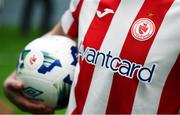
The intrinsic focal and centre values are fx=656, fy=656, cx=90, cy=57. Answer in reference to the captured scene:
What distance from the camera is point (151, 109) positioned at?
8.18 ft

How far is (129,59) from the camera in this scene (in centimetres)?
249

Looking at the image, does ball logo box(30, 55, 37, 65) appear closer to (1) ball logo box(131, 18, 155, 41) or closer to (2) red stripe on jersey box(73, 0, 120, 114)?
(2) red stripe on jersey box(73, 0, 120, 114)

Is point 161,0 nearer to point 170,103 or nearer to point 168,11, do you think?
point 168,11

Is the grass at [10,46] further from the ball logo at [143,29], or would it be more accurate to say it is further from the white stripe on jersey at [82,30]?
the ball logo at [143,29]

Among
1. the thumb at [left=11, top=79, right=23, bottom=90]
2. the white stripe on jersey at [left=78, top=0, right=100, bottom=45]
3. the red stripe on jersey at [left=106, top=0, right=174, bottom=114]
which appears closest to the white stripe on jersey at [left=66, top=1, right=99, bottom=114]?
the white stripe on jersey at [left=78, top=0, right=100, bottom=45]

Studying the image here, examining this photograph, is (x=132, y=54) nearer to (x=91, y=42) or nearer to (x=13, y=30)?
(x=91, y=42)

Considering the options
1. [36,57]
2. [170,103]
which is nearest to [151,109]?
[170,103]

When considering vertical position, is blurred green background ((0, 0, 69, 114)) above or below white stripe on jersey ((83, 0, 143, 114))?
below

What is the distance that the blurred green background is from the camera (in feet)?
29.7

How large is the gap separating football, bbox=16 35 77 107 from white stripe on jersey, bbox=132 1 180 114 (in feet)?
1.67

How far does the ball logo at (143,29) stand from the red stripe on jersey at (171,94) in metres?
0.16

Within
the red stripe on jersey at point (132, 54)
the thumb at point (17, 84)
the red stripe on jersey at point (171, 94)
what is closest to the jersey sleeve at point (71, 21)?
the thumb at point (17, 84)

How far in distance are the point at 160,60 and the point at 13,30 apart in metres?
9.74

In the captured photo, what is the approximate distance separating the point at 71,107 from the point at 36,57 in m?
0.34
